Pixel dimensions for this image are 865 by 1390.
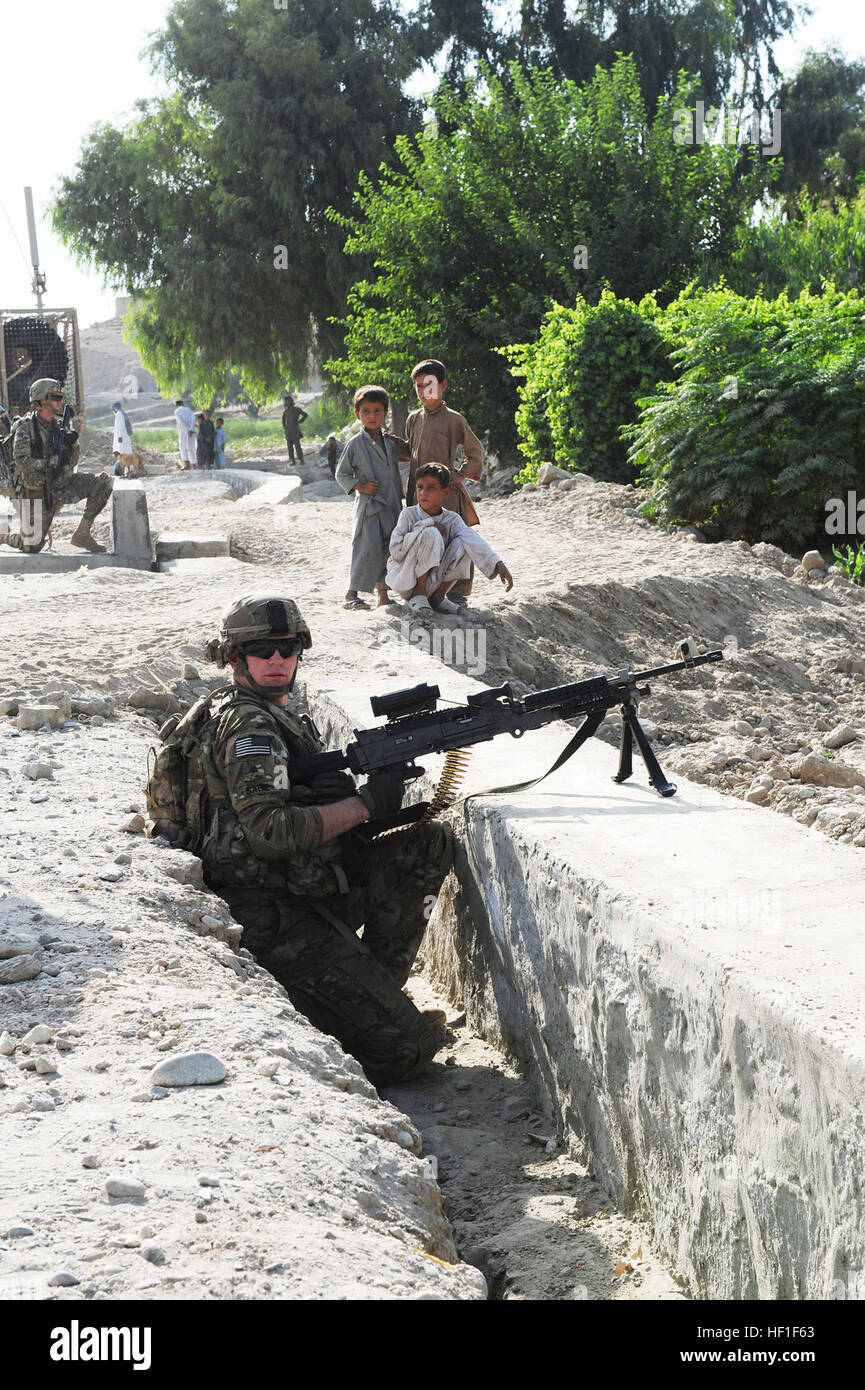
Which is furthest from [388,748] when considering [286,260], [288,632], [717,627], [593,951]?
[286,260]

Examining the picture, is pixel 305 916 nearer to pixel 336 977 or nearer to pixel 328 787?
pixel 336 977

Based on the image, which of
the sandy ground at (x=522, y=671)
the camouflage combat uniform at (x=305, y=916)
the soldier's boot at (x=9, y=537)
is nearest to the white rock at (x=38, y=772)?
the sandy ground at (x=522, y=671)

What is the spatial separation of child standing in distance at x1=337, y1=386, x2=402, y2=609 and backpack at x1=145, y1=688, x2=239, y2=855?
11.8 feet

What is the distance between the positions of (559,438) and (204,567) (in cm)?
545

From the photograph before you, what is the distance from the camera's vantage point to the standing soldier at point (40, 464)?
436 inches

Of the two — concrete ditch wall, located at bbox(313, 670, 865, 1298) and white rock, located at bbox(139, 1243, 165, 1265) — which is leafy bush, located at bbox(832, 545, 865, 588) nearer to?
concrete ditch wall, located at bbox(313, 670, 865, 1298)

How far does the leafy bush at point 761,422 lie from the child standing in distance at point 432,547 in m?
4.31

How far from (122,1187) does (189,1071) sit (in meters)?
0.49

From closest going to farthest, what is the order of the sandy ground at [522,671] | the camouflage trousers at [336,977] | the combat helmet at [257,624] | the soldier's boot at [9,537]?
1. the sandy ground at [522,671]
2. the combat helmet at [257,624]
3. the camouflage trousers at [336,977]
4. the soldier's boot at [9,537]

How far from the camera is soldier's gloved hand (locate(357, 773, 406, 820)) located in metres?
3.90

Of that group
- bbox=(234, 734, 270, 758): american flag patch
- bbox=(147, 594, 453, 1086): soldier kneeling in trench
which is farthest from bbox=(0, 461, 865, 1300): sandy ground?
bbox=(234, 734, 270, 758): american flag patch

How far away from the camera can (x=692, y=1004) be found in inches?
111

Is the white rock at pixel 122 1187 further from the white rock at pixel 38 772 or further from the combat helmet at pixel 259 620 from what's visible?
the white rock at pixel 38 772

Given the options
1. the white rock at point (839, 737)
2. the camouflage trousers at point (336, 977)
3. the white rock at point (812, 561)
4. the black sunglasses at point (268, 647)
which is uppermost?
the black sunglasses at point (268, 647)
